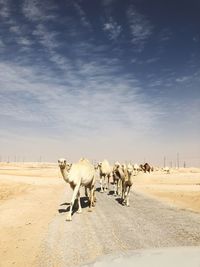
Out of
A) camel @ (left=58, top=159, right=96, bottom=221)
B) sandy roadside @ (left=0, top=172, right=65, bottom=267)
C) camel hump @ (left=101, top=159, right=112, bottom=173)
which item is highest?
camel hump @ (left=101, top=159, right=112, bottom=173)

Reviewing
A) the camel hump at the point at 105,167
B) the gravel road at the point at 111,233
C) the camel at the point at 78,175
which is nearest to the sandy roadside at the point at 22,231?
the gravel road at the point at 111,233

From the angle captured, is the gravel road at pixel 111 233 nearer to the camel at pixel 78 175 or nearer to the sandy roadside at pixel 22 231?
the sandy roadside at pixel 22 231

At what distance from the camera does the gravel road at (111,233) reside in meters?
9.54

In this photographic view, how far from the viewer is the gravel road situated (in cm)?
954

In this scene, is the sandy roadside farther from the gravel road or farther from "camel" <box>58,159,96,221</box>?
"camel" <box>58,159,96,221</box>

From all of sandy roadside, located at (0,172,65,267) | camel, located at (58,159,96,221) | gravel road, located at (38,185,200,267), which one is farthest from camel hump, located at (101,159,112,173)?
gravel road, located at (38,185,200,267)

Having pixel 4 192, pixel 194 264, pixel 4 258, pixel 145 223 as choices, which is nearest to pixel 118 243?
pixel 4 258

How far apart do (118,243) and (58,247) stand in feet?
5.52

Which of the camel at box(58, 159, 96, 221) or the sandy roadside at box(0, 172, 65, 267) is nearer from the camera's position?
the sandy roadside at box(0, 172, 65, 267)

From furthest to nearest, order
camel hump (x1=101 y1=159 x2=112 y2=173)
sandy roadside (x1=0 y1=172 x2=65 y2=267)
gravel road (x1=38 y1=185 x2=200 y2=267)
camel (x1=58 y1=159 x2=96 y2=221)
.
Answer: camel hump (x1=101 y1=159 x2=112 y2=173) → camel (x1=58 y1=159 x2=96 y2=221) → sandy roadside (x1=0 y1=172 x2=65 y2=267) → gravel road (x1=38 y1=185 x2=200 y2=267)

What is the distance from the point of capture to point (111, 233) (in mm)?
12141

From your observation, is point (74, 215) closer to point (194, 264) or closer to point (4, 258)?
point (4, 258)

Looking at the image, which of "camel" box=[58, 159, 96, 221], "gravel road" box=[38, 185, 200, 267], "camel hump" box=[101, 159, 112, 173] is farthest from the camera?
"camel hump" box=[101, 159, 112, 173]

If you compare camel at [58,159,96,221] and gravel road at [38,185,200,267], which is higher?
camel at [58,159,96,221]
